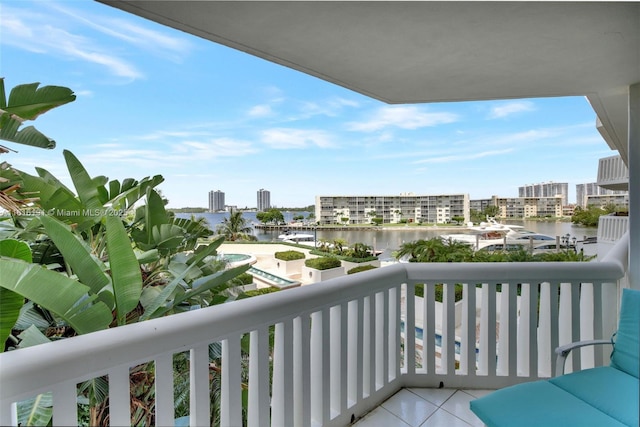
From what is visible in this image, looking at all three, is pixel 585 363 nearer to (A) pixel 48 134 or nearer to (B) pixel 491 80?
(B) pixel 491 80

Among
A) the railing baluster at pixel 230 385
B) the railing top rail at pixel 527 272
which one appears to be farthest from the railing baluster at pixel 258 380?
the railing top rail at pixel 527 272

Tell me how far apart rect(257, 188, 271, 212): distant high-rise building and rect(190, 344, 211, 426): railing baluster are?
161 centimetres

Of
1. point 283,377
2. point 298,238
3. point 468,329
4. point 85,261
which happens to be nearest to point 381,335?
point 468,329

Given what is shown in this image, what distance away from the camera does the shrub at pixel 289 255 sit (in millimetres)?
2611

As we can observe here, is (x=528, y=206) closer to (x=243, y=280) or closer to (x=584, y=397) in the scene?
(x=584, y=397)

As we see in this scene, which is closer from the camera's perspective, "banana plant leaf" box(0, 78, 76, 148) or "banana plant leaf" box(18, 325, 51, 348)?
"banana plant leaf" box(18, 325, 51, 348)

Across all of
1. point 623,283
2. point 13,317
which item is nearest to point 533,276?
point 623,283

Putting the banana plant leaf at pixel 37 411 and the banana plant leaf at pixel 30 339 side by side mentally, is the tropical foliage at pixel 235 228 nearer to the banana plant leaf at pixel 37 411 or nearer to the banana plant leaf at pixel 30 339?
the banana plant leaf at pixel 30 339

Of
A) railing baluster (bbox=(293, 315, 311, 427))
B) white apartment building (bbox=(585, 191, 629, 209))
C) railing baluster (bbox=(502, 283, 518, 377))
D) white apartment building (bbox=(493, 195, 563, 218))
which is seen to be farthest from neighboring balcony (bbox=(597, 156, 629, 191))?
railing baluster (bbox=(293, 315, 311, 427))

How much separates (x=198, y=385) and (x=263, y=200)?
1.87m

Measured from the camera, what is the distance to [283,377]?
5.22ft

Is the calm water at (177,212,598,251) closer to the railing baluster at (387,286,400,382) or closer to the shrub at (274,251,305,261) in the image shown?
the shrub at (274,251,305,261)

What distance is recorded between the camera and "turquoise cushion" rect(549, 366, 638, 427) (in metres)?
1.36

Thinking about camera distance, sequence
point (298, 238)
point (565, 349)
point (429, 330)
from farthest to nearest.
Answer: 1. point (298, 238)
2. point (429, 330)
3. point (565, 349)
